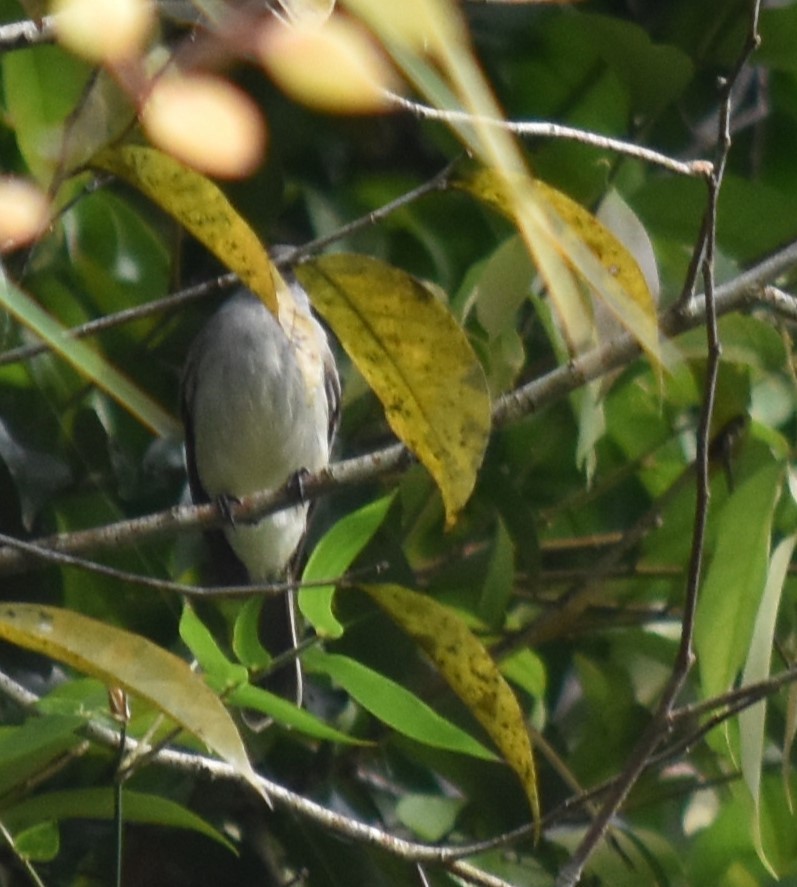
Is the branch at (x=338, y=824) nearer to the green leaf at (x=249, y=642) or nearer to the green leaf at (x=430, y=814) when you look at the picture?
the green leaf at (x=249, y=642)

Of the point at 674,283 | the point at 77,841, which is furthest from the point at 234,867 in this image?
the point at 674,283

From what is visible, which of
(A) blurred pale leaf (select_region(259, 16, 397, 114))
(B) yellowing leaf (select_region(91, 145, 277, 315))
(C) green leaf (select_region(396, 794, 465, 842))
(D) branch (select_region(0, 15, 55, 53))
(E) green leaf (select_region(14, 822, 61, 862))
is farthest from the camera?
(C) green leaf (select_region(396, 794, 465, 842))

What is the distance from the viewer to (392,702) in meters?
1.33

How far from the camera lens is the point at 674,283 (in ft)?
6.22

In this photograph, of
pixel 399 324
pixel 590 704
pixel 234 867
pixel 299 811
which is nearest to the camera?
pixel 399 324

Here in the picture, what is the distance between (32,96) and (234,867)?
97 centimetres

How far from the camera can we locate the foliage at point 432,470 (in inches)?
46.4

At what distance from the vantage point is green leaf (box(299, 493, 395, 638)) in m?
1.27

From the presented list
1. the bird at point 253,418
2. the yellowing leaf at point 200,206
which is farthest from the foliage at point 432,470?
the bird at point 253,418

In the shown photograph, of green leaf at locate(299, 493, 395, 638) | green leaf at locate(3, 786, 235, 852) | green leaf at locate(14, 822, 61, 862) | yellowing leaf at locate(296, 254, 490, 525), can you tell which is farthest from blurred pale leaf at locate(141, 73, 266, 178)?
green leaf at locate(14, 822, 61, 862)

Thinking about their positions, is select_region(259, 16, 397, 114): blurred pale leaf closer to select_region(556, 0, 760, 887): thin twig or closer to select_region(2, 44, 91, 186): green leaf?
select_region(556, 0, 760, 887): thin twig

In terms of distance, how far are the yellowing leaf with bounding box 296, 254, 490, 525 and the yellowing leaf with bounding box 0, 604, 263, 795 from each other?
0.76 ft

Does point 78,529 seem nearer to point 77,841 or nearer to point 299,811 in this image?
point 77,841

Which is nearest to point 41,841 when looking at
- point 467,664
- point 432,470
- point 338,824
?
point 338,824
